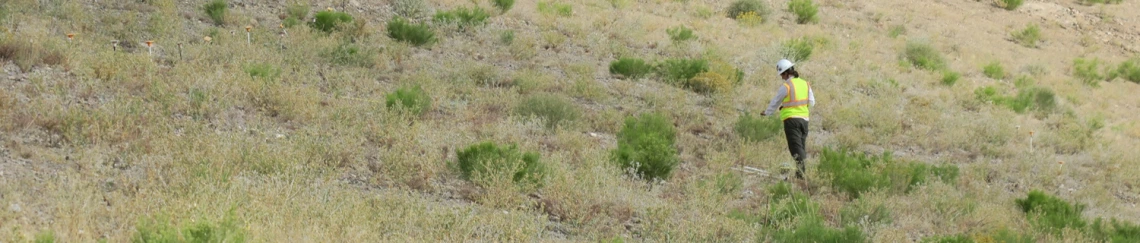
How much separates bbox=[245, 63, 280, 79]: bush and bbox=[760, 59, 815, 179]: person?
16.1 ft

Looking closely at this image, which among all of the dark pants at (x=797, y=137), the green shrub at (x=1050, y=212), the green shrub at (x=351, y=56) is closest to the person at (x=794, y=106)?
the dark pants at (x=797, y=137)

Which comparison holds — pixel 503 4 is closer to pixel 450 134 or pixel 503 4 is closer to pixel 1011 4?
pixel 450 134

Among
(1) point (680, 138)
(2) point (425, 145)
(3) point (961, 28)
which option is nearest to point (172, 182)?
(2) point (425, 145)

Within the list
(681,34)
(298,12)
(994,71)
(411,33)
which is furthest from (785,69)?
(994,71)

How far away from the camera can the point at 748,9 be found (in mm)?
19141

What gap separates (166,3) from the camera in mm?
11930

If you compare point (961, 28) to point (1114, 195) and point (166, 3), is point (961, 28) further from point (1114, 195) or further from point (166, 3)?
point (166, 3)

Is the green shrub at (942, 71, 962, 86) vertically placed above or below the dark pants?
below

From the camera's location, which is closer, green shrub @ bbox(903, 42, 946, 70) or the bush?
the bush

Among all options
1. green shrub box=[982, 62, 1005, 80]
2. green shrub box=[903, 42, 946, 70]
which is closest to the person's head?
green shrub box=[903, 42, 946, 70]

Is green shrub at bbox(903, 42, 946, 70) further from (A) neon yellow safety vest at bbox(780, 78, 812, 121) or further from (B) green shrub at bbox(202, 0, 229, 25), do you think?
(B) green shrub at bbox(202, 0, 229, 25)

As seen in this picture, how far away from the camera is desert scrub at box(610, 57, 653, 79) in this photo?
41.4ft

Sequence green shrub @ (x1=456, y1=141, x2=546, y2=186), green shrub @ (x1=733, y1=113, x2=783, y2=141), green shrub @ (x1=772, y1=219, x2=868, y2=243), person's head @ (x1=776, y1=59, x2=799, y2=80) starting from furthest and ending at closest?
green shrub @ (x1=733, y1=113, x2=783, y2=141), person's head @ (x1=776, y1=59, x2=799, y2=80), green shrub @ (x1=456, y1=141, x2=546, y2=186), green shrub @ (x1=772, y1=219, x2=868, y2=243)

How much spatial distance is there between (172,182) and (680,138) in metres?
5.51
